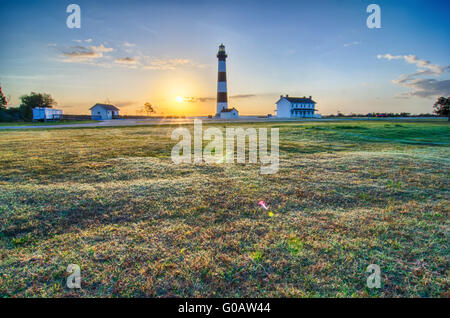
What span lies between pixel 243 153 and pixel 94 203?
26.7ft

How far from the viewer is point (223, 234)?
405 centimetres

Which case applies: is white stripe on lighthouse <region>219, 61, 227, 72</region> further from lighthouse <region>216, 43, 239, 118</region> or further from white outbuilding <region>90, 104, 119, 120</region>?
white outbuilding <region>90, 104, 119, 120</region>

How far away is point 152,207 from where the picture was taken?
5277 mm

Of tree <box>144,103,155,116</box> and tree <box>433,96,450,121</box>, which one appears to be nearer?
tree <box>433,96,450,121</box>

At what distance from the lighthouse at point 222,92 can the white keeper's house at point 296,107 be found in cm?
1606

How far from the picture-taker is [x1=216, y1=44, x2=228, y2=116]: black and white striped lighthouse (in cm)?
6306

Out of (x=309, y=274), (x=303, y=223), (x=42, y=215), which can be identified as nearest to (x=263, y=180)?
(x=303, y=223)

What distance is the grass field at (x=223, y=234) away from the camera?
9.49ft

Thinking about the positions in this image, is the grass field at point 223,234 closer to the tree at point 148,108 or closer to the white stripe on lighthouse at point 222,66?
the white stripe on lighthouse at point 222,66

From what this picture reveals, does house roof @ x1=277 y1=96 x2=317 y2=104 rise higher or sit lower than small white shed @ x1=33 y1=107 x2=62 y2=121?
higher

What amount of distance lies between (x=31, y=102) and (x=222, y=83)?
54.9 metres

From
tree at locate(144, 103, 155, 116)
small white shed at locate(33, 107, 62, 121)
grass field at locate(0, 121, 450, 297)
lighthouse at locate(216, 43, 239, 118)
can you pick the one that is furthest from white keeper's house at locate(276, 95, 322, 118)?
grass field at locate(0, 121, 450, 297)

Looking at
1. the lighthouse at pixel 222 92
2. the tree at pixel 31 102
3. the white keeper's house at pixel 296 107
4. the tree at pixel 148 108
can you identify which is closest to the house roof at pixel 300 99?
the white keeper's house at pixel 296 107

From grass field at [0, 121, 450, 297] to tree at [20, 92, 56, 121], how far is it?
72356 millimetres
